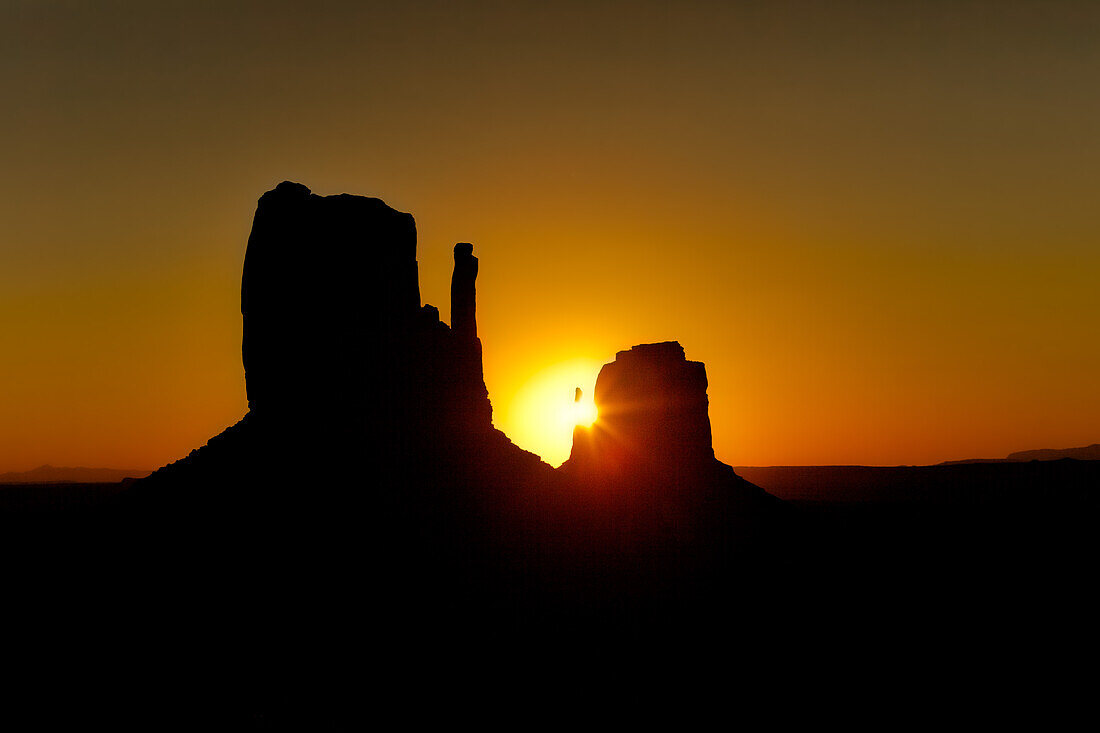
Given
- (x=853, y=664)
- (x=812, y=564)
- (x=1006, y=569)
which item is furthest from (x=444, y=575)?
(x=1006, y=569)

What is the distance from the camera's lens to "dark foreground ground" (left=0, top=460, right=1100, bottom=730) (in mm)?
34000

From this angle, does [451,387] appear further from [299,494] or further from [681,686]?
[681,686]

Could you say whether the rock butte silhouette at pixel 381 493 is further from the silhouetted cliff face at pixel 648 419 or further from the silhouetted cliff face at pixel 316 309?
the silhouetted cliff face at pixel 648 419

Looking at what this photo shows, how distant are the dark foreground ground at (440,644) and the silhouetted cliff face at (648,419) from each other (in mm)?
10227

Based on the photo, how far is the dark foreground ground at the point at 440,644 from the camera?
34000mm

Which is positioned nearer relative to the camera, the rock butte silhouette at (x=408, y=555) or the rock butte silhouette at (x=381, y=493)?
the rock butte silhouette at (x=408, y=555)

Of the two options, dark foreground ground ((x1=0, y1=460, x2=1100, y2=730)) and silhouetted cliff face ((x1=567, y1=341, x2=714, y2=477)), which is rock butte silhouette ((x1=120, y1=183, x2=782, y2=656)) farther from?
silhouetted cliff face ((x1=567, y1=341, x2=714, y2=477))

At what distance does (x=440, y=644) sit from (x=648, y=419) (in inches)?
1169

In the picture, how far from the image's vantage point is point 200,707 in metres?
33.0

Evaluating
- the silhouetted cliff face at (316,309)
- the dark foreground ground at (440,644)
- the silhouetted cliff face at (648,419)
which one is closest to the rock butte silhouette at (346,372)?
the silhouetted cliff face at (316,309)

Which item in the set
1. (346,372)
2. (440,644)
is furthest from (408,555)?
(346,372)

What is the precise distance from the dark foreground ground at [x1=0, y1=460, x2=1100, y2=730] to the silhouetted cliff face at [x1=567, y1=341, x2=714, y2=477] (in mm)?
10227

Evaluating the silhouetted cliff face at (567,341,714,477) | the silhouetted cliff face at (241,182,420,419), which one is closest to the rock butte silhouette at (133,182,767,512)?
the silhouetted cliff face at (241,182,420,419)

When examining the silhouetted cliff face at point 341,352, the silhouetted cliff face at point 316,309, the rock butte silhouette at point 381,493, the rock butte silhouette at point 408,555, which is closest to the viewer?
the rock butte silhouette at point 408,555
